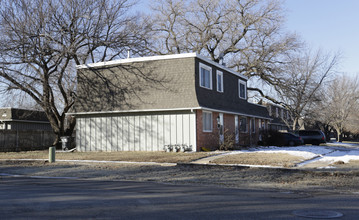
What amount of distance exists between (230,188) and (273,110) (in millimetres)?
47332

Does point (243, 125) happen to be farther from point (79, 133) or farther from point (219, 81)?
point (79, 133)

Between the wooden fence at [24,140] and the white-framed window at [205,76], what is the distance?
51.8 feet

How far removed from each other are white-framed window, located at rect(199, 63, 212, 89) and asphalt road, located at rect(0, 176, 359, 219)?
43.3 ft

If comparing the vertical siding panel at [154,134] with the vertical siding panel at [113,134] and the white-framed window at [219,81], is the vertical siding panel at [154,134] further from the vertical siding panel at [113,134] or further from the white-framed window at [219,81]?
the white-framed window at [219,81]

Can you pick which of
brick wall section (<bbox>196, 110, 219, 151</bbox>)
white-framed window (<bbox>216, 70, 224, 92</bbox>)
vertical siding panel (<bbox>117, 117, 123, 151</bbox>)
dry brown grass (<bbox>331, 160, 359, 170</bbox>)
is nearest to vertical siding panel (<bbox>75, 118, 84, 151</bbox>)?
vertical siding panel (<bbox>117, 117, 123, 151</bbox>)

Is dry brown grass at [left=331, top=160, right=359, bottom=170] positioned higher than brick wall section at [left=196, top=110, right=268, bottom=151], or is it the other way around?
brick wall section at [left=196, top=110, right=268, bottom=151]

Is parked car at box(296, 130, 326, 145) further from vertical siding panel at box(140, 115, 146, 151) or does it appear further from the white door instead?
vertical siding panel at box(140, 115, 146, 151)

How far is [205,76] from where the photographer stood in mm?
24094

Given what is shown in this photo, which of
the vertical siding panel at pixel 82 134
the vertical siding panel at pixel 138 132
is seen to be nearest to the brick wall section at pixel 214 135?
the vertical siding panel at pixel 138 132

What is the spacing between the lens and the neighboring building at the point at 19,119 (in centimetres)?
3441

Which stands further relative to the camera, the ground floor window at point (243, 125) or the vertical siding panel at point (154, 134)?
the ground floor window at point (243, 125)

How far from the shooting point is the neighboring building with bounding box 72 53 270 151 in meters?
22.5

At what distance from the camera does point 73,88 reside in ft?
91.8

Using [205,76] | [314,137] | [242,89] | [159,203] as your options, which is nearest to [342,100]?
[314,137]
